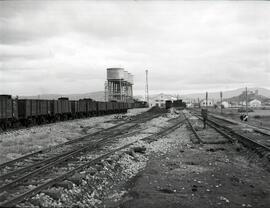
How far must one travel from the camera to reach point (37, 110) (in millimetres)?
30203

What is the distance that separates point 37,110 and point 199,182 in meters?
23.2

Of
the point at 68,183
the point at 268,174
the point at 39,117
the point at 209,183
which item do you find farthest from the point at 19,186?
the point at 39,117

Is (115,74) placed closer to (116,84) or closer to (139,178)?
(116,84)

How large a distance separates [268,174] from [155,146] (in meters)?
6.85

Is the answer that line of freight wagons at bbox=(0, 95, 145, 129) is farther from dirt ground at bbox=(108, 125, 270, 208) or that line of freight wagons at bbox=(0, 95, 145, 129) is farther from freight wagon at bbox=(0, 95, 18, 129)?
dirt ground at bbox=(108, 125, 270, 208)

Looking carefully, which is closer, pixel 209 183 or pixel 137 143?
pixel 209 183

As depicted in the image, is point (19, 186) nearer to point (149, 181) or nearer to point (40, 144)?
point (149, 181)

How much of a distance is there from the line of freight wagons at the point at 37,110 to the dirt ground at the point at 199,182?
14580 millimetres

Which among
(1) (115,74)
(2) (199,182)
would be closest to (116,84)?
(1) (115,74)

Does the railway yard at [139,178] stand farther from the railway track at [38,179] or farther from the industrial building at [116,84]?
the industrial building at [116,84]

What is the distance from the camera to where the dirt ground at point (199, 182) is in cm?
793

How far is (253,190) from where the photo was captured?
909 cm

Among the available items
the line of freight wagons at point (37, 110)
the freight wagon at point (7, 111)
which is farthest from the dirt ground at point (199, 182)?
the line of freight wagons at point (37, 110)

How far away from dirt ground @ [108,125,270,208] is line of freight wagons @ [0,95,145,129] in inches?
574
